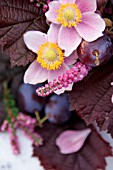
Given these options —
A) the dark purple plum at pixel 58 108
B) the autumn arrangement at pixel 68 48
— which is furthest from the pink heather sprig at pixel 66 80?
the dark purple plum at pixel 58 108

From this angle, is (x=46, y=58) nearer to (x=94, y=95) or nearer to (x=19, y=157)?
(x=94, y=95)

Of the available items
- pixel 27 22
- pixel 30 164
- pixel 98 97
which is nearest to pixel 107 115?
pixel 98 97

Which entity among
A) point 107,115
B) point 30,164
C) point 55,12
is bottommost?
point 30,164

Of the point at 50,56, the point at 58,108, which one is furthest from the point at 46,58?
the point at 58,108

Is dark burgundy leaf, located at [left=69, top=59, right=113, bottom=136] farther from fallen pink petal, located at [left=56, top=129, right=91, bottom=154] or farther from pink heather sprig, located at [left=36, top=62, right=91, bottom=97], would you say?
fallen pink petal, located at [left=56, top=129, right=91, bottom=154]

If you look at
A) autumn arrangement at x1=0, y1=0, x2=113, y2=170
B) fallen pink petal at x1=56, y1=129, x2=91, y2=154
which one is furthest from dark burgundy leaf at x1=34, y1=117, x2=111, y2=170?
autumn arrangement at x1=0, y1=0, x2=113, y2=170

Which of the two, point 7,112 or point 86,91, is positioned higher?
point 86,91

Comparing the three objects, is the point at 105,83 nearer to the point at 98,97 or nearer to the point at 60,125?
the point at 98,97

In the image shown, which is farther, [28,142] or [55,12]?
[28,142]
